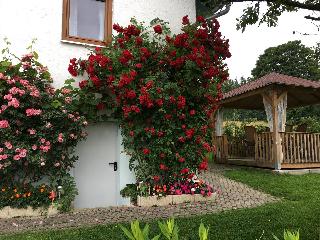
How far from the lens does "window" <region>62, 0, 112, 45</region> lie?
8.18m

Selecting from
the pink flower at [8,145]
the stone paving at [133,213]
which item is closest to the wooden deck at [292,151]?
the stone paving at [133,213]

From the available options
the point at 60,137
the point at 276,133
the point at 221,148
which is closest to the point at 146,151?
the point at 60,137

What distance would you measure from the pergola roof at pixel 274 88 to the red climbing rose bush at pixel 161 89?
15.8 ft

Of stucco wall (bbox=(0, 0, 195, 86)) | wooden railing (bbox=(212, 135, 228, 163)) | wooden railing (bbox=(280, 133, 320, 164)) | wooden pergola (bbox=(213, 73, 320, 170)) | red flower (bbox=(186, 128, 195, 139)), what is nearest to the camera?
stucco wall (bbox=(0, 0, 195, 86))

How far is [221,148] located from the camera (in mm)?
15961

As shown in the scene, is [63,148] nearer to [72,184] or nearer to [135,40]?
[72,184]

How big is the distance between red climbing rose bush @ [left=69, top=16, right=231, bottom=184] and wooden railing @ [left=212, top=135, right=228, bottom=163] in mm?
7285

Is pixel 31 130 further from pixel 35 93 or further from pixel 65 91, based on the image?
pixel 65 91

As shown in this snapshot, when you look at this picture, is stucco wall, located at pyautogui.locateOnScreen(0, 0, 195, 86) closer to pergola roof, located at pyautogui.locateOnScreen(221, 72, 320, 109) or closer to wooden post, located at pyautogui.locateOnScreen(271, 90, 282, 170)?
pergola roof, located at pyautogui.locateOnScreen(221, 72, 320, 109)

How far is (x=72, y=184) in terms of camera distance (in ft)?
24.7

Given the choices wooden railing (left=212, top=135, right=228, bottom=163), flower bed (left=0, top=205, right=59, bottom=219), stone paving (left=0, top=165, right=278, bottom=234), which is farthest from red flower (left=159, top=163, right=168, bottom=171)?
wooden railing (left=212, top=135, right=228, bottom=163)

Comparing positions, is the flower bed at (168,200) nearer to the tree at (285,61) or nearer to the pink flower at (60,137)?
the pink flower at (60,137)

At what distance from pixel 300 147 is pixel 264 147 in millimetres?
1318

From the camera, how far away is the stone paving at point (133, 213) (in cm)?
624
